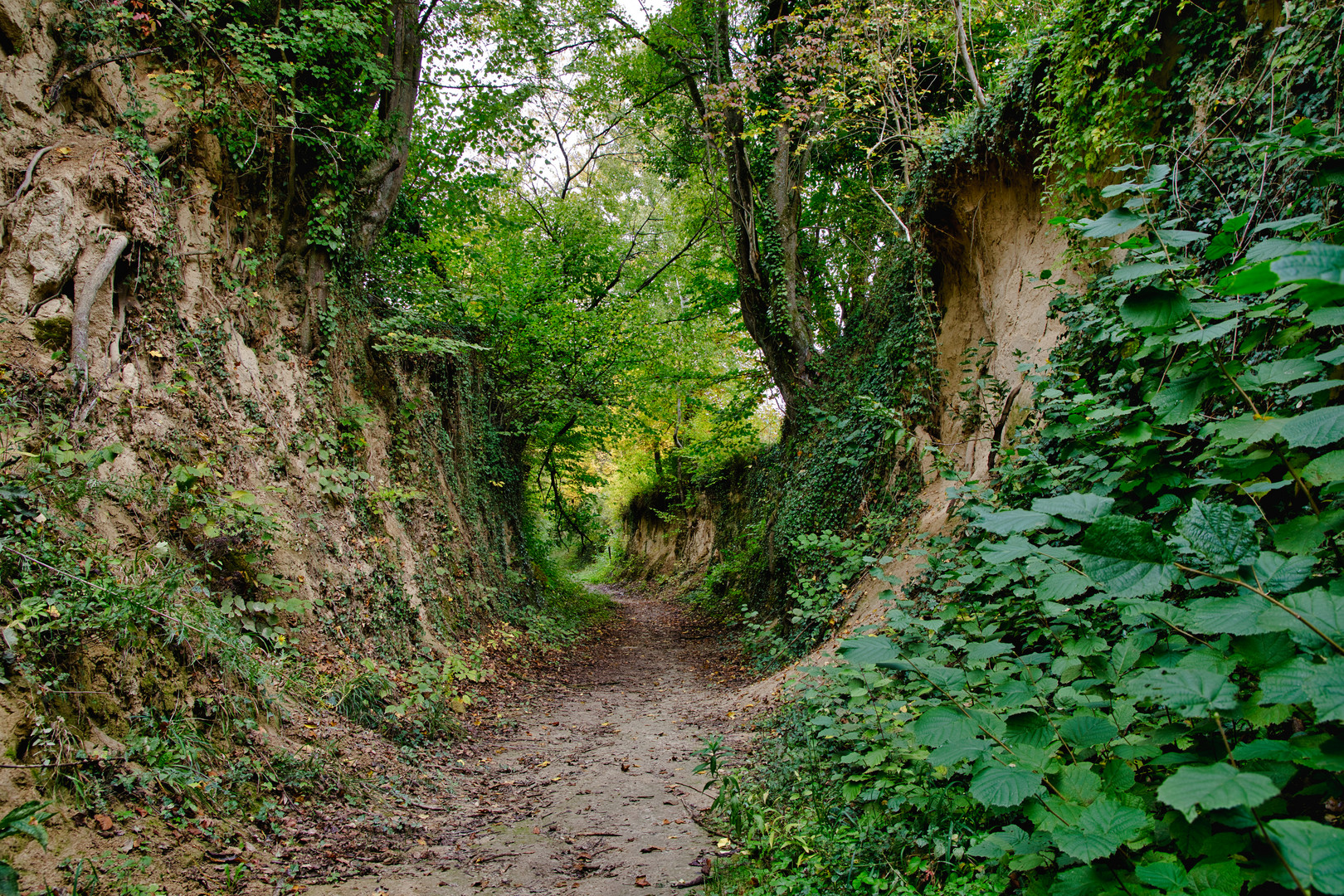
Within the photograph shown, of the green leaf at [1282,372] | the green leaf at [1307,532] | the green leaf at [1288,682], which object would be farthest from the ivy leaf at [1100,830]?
the green leaf at [1282,372]

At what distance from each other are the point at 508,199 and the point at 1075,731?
53.2 ft

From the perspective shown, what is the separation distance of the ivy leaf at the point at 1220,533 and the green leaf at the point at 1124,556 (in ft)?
0.23

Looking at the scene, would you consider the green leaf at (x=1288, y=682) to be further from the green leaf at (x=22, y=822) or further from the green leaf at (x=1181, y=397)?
the green leaf at (x=22, y=822)

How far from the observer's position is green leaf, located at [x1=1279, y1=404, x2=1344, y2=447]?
132 centimetres

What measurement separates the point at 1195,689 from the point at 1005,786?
56 cm

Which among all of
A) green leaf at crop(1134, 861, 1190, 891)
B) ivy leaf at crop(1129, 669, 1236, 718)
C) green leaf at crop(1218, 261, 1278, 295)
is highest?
green leaf at crop(1218, 261, 1278, 295)

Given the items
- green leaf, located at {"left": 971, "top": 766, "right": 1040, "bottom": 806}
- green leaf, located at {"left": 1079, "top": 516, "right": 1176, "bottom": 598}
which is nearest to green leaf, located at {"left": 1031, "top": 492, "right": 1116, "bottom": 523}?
green leaf, located at {"left": 1079, "top": 516, "right": 1176, "bottom": 598}

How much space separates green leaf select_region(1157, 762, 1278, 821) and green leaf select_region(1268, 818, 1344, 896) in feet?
0.18

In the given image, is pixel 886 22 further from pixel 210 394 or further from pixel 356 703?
pixel 356 703

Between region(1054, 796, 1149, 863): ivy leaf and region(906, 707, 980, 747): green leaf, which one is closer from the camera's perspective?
region(1054, 796, 1149, 863): ivy leaf

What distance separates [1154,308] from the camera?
1611 millimetres

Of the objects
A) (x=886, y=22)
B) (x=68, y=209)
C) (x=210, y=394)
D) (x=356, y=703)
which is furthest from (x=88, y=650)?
(x=886, y=22)

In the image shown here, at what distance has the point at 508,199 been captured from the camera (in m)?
15.4

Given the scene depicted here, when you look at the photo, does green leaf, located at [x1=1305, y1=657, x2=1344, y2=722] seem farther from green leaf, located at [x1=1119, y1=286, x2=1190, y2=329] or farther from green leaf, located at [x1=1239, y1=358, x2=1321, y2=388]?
green leaf, located at [x1=1119, y1=286, x2=1190, y2=329]
